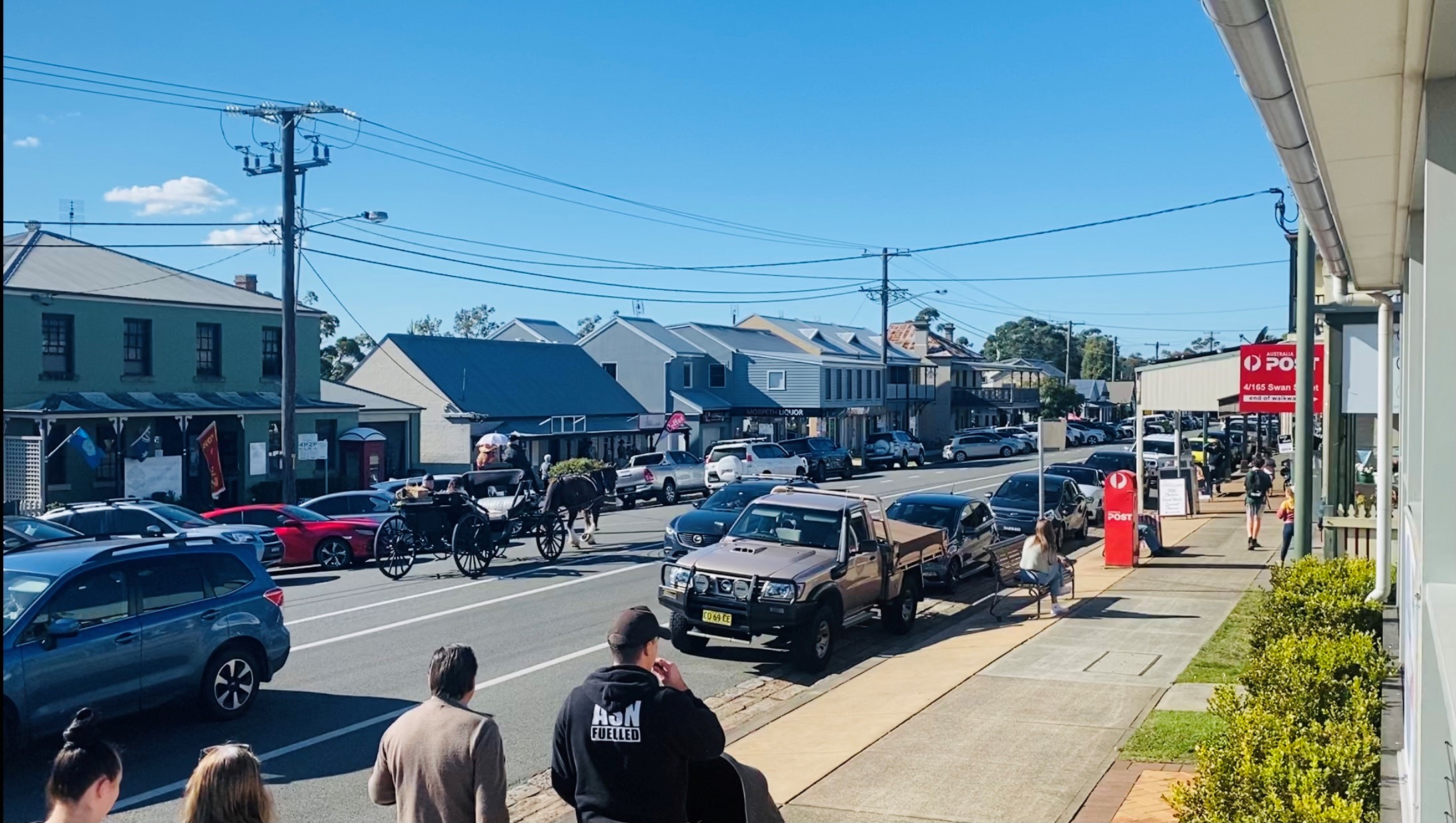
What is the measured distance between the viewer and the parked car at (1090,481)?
105 ft

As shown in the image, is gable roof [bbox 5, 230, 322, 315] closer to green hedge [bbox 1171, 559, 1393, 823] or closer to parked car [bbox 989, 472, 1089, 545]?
parked car [bbox 989, 472, 1089, 545]

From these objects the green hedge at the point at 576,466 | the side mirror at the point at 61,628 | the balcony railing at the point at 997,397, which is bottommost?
the side mirror at the point at 61,628

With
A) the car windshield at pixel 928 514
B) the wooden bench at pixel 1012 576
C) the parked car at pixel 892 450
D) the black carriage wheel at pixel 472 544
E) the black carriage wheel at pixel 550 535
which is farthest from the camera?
the parked car at pixel 892 450

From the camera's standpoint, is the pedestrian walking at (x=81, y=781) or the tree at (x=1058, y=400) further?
the tree at (x=1058, y=400)

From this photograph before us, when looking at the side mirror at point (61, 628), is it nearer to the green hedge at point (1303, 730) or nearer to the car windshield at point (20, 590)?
the car windshield at point (20, 590)

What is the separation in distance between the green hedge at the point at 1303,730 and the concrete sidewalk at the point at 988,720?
1.38m

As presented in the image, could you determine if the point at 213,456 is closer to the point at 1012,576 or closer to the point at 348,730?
the point at 1012,576

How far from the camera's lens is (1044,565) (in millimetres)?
16828

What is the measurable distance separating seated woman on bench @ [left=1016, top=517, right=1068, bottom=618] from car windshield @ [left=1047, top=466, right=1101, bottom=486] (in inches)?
626

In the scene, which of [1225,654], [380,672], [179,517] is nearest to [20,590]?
[380,672]

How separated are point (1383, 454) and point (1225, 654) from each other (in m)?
3.11

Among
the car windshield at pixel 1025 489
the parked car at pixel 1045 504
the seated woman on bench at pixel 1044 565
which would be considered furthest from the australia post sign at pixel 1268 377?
the car windshield at pixel 1025 489

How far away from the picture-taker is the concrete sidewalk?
8742mm

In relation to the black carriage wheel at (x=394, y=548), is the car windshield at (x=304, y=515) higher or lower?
higher
